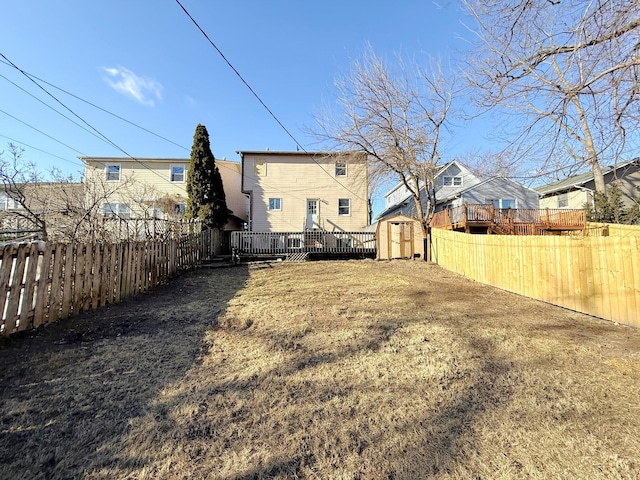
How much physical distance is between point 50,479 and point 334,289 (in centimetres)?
552

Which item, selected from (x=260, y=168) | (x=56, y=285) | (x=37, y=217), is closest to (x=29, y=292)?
(x=56, y=285)

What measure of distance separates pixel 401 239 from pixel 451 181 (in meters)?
12.1

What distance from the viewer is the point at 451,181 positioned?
23.6 metres

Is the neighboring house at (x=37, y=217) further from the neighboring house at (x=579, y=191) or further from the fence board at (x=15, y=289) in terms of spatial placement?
the neighboring house at (x=579, y=191)

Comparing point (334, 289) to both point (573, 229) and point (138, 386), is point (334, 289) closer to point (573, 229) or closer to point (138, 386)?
point (138, 386)

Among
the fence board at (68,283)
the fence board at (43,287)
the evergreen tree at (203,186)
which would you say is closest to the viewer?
the fence board at (43,287)

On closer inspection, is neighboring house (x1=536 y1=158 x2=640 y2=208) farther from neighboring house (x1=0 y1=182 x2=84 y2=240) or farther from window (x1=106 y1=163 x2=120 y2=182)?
window (x1=106 y1=163 x2=120 y2=182)

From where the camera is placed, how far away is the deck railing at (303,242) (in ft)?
50.9

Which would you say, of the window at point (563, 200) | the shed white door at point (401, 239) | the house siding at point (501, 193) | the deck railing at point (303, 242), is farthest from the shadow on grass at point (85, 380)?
the window at point (563, 200)

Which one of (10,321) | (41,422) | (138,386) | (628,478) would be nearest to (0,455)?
(41,422)

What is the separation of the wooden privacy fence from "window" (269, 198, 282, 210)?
13.3 m

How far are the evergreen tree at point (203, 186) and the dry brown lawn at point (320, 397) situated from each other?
1255 centimetres

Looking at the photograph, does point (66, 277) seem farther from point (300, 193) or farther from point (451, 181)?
point (451, 181)

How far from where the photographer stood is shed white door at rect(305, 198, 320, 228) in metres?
19.8
